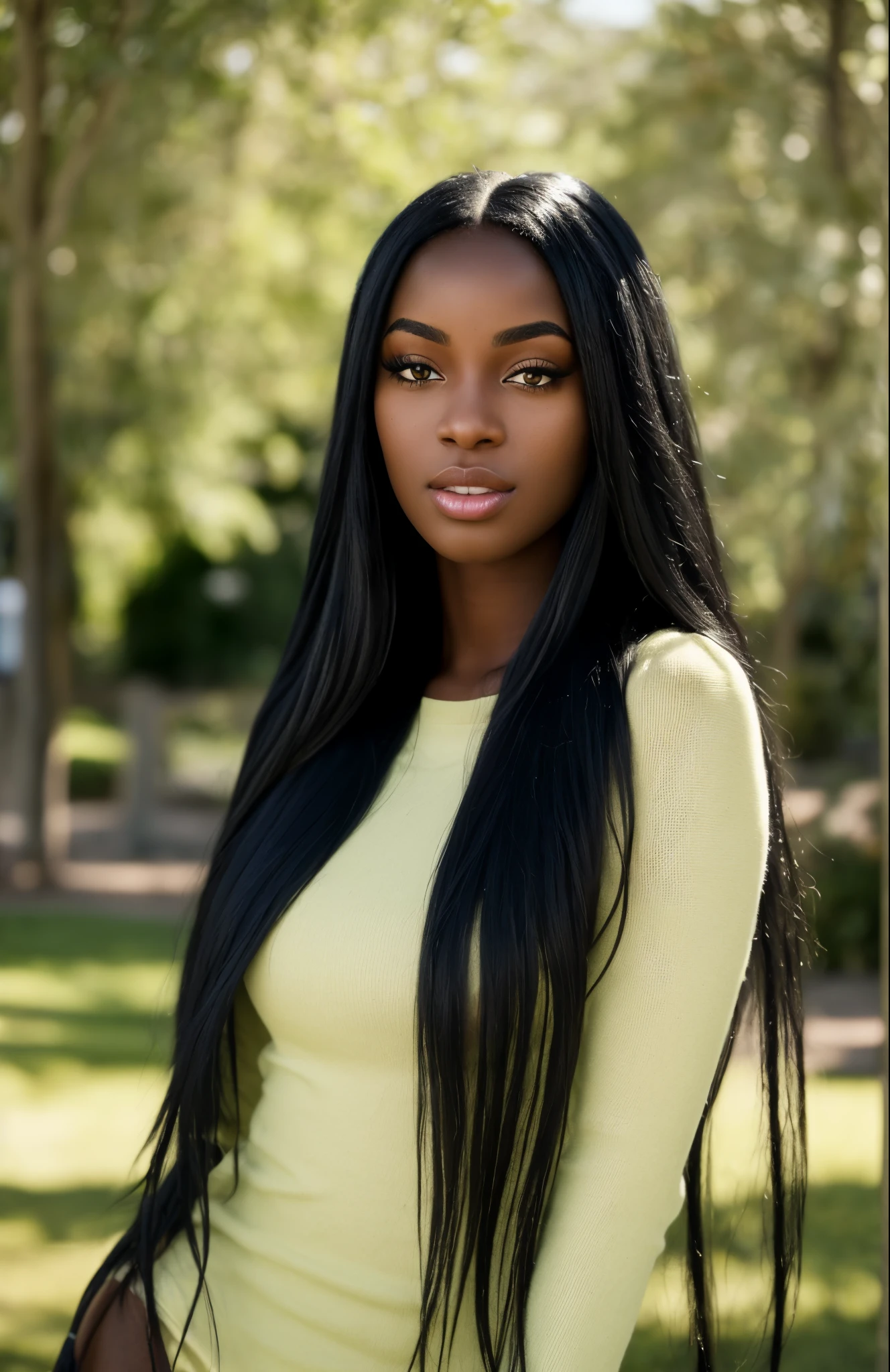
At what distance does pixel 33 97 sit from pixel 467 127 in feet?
7.67

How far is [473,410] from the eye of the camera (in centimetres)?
176

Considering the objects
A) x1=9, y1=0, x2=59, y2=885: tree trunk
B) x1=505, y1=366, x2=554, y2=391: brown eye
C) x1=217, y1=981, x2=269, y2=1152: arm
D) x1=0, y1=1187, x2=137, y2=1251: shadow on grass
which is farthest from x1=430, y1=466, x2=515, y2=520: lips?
x1=9, y1=0, x2=59, y2=885: tree trunk

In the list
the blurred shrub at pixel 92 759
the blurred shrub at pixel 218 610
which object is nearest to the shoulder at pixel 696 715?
the blurred shrub at pixel 92 759

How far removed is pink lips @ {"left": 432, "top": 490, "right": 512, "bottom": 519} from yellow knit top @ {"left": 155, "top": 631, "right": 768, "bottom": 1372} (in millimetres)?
264

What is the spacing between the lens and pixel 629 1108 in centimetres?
152

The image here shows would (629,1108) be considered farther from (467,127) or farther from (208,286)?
(208,286)

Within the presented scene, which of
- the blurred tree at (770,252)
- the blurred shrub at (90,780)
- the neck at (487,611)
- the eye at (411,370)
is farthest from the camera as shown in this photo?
the blurred shrub at (90,780)

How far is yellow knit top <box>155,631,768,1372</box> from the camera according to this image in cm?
152

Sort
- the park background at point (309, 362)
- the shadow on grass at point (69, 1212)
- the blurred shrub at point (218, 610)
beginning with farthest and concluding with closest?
the blurred shrub at point (218, 610) < the park background at point (309, 362) < the shadow on grass at point (69, 1212)

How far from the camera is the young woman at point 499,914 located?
5.06 feet

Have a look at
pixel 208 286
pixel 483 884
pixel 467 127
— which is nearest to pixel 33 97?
pixel 467 127

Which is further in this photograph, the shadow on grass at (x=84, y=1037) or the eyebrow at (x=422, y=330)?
the shadow on grass at (x=84, y=1037)

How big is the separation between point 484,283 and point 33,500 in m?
7.76

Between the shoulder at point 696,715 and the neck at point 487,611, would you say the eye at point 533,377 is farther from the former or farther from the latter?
the shoulder at point 696,715
